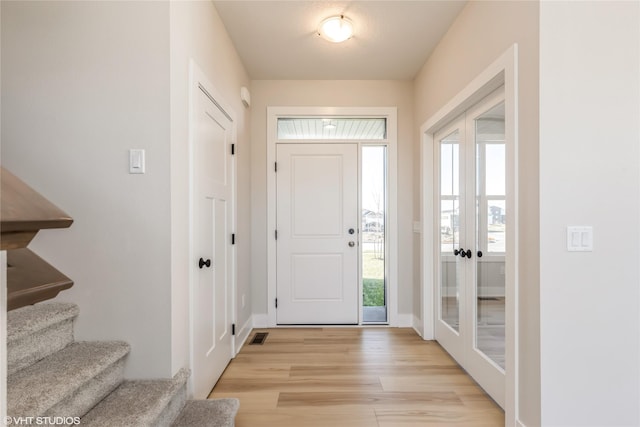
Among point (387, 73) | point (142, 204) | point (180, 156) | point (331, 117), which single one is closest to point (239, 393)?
point (142, 204)

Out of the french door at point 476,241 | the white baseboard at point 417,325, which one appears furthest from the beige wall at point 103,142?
the white baseboard at point 417,325

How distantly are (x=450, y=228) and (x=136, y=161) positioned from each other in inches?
92.3

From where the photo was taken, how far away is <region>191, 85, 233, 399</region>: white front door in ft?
6.33

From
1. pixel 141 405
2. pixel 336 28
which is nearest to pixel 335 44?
pixel 336 28

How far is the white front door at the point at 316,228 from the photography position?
11.5 ft

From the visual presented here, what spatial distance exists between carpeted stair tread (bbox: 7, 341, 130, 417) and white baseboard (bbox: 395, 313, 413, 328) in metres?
2.63

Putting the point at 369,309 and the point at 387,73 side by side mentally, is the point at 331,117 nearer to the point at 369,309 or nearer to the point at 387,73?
the point at 387,73

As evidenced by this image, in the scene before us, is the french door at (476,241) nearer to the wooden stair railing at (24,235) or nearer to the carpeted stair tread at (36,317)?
the wooden stair railing at (24,235)

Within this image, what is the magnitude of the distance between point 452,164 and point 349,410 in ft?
6.53

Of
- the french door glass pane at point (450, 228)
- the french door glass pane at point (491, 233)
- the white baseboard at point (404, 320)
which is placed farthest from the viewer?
the white baseboard at point (404, 320)

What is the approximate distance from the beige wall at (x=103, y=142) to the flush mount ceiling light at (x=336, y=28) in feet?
4.03

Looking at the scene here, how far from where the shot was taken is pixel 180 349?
5.55ft

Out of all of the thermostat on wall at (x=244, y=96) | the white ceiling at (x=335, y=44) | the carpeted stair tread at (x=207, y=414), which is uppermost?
the white ceiling at (x=335, y=44)

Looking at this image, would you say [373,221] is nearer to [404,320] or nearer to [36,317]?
[404,320]
